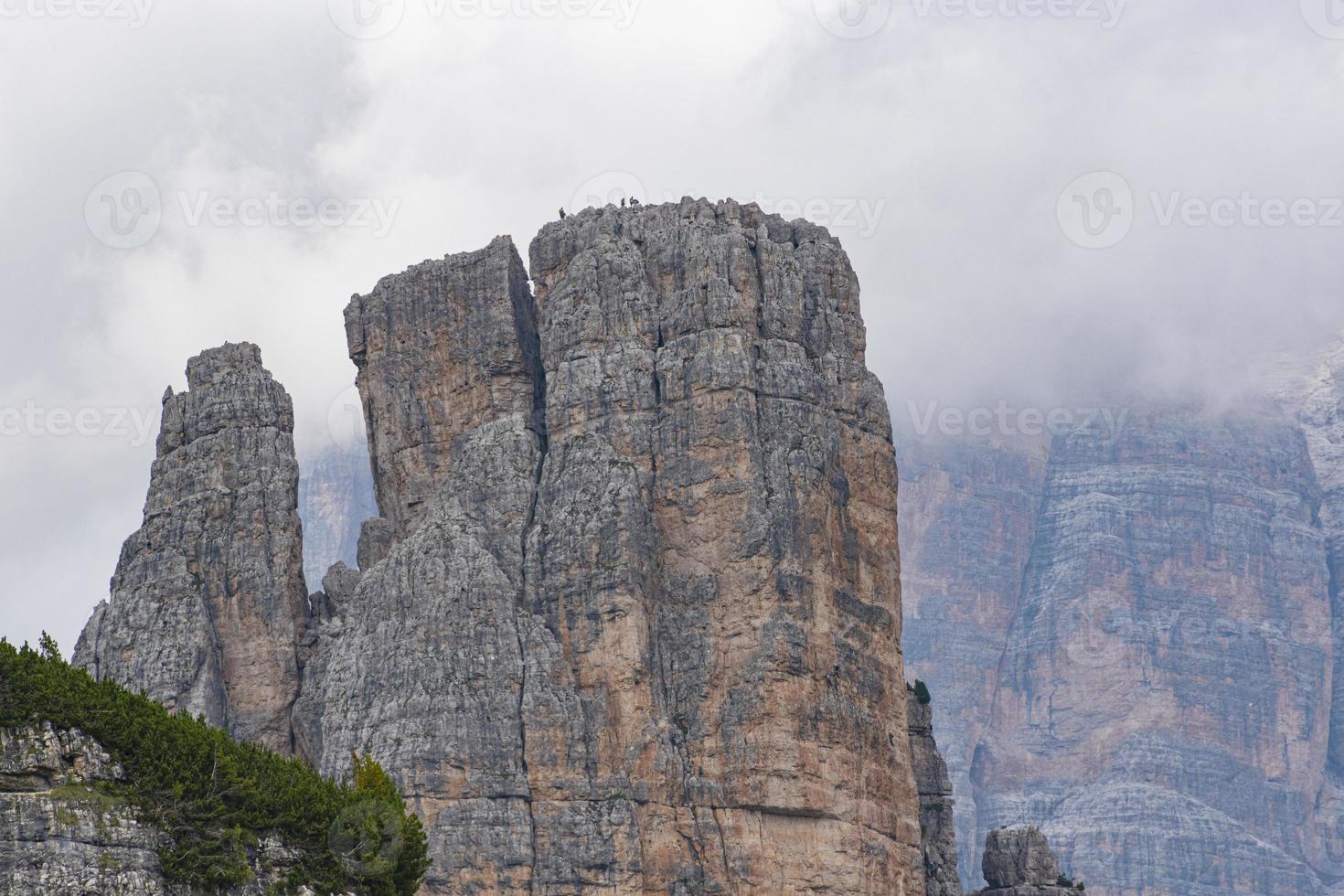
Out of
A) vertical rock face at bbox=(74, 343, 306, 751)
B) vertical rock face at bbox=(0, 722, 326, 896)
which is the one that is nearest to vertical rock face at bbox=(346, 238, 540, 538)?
vertical rock face at bbox=(74, 343, 306, 751)

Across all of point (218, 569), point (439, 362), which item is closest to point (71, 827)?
point (218, 569)

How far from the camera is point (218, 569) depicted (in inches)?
7328

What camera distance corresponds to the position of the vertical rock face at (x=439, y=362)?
18712cm

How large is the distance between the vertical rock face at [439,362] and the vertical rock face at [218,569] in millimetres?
6650

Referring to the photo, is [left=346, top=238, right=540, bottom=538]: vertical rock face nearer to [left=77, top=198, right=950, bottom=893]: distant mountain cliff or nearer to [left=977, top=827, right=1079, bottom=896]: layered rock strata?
[left=77, top=198, right=950, bottom=893]: distant mountain cliff

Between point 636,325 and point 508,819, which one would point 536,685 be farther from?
point 636,325

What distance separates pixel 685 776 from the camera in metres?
171

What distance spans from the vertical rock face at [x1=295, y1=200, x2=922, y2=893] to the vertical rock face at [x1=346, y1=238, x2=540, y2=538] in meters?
0.27

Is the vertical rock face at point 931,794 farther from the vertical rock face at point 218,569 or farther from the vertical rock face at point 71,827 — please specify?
the vertical rock face at point 71,827

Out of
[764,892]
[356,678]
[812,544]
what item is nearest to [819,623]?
[812,544]

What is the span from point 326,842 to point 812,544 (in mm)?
54561

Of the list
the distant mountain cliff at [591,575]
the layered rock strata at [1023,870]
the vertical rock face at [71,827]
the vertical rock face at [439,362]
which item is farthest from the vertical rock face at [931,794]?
the vertical rock face at [71,827]

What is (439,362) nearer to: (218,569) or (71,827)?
(218,569)

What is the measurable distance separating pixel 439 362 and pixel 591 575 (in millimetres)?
22359
